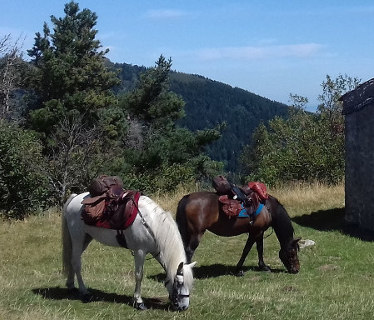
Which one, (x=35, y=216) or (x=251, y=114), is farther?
(x=251, y=114)

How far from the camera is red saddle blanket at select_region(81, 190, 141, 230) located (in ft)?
23.7

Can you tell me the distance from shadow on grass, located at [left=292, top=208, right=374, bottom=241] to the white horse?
345 inches

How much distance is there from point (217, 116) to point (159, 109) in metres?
142

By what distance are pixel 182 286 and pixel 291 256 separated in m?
4.96

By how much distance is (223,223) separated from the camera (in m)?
10.8

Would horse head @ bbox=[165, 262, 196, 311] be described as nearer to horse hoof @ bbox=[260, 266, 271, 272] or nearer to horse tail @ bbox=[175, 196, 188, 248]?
horse tail @ bbox=[175, 196, 188, 248]

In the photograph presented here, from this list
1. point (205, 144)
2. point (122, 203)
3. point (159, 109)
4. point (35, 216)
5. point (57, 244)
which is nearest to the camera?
point (122, 203)

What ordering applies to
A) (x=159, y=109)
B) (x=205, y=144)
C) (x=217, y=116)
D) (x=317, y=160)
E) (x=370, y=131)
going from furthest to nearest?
(x=217, y=116) → (x=159, y=109) → (x=205, y=144) → (x=317, y=160) → (x=370, y=131)

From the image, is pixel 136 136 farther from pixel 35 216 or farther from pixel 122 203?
pixel 122 203

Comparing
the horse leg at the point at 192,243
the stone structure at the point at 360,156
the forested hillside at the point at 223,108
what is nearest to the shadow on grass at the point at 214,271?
the horse leg at the point at 192,243

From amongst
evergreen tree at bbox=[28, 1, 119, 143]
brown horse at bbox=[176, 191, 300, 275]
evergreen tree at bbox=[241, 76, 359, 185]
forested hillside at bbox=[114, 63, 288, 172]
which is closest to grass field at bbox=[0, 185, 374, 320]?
brown horse at bbox=[176, 191, 300, 275]

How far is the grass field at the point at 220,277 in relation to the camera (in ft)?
22.9

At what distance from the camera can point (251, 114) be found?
611 ft

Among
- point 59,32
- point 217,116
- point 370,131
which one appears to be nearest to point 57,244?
point 370,131
